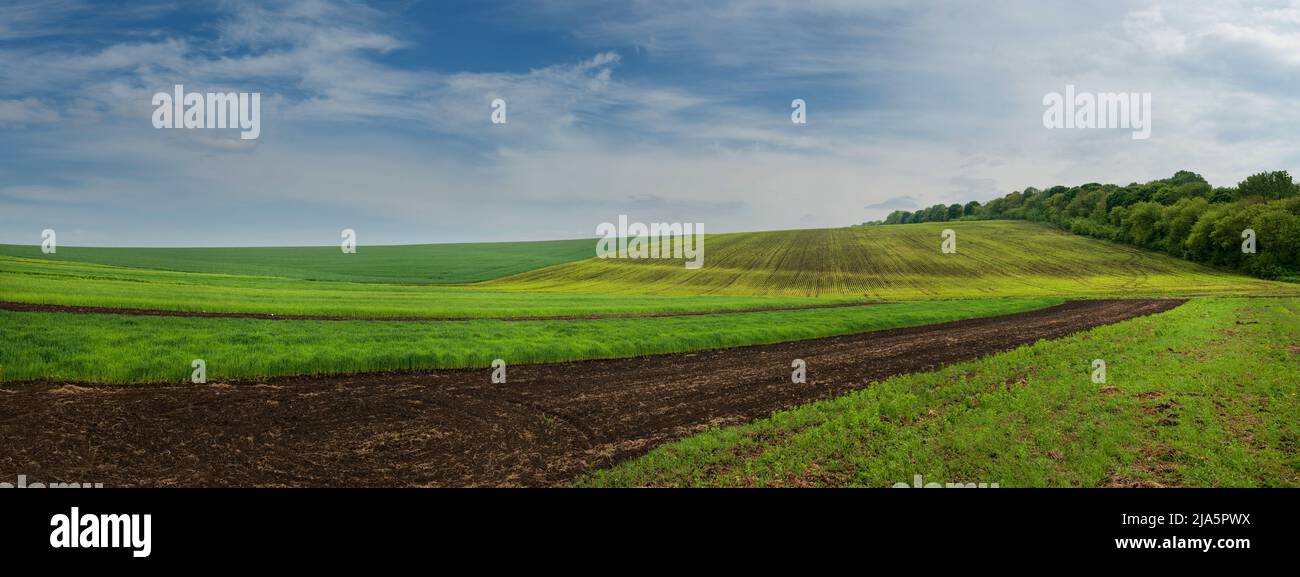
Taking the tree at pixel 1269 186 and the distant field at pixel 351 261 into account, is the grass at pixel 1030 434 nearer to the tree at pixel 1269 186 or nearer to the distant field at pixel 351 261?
the distant field at pixel 351 261

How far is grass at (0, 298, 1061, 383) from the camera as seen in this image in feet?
60.6

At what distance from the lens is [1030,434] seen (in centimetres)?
1301

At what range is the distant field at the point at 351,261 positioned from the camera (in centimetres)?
8031

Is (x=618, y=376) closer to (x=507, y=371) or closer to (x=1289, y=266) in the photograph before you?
(x=507, y=371)

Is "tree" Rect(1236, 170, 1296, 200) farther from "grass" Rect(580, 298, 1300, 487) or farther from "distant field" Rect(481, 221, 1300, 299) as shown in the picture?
"grass" Rect(580, 298, 1300, 487)

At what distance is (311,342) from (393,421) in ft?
34.2

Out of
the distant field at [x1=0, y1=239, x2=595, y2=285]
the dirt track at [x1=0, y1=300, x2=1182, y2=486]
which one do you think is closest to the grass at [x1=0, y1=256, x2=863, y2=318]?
the dirt track at [x1=0, y1=300, x2=1182, y2=486]

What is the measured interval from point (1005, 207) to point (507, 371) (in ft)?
614

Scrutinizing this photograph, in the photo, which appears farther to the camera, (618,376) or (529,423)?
(618,376)

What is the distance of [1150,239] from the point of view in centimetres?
10406

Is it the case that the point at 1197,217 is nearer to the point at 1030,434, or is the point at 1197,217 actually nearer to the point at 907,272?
the point at 907,272

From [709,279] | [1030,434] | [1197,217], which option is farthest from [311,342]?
[1197,217]

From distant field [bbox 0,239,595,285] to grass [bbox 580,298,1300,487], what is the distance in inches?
2822

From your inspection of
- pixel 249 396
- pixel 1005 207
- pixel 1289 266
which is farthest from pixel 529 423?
pixel 1005 207
